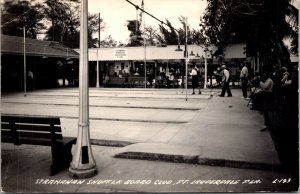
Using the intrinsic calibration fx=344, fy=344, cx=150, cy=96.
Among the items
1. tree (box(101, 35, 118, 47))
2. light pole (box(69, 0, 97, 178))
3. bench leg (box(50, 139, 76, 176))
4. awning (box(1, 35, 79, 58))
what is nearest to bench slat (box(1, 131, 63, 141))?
bench leg (box(50, 139, 76, 176))

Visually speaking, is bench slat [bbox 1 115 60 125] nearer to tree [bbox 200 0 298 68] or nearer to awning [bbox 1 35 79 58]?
tree [bbox 200 0 298 68]

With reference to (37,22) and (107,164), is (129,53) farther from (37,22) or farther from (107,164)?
(37,22)

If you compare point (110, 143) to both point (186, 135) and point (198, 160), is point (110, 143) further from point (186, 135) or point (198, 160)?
point (198, 160)

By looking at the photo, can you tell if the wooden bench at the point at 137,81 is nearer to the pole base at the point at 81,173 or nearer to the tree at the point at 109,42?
the pole base at the point at 81,173

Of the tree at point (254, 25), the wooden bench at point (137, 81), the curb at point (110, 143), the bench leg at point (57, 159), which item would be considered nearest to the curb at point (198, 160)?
the curb at point (110, 143)

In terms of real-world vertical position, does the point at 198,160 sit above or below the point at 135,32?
below

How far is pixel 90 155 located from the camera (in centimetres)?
533

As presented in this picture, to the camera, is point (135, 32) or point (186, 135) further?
point (135, 32)

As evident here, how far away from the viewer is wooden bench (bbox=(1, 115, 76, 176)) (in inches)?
211

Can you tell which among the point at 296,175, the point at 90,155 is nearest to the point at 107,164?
the point at 90,155

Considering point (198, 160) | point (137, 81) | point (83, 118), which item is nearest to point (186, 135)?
point (198, 160)

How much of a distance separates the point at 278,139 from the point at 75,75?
29.1m

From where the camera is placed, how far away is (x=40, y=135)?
545 cm

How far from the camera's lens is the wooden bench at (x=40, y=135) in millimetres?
5363
